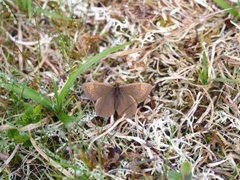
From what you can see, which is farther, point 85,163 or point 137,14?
point 137,14

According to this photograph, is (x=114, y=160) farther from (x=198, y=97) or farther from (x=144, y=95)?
(x=198, y=97)

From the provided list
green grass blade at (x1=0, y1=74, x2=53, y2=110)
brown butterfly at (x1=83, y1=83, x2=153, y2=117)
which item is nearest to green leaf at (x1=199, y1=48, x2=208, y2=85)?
brown butterfly at (x1=83, y1=83, x2=153, y2=117)

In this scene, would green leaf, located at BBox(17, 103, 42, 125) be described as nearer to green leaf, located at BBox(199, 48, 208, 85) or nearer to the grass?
the grass

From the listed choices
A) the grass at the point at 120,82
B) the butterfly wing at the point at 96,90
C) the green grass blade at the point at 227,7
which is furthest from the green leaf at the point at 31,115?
the green grass blade at the point at 227,7

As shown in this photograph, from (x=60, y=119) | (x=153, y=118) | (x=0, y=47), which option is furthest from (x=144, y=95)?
(x=0, y=47)

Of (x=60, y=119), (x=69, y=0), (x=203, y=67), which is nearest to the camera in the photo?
(x=60, y=119)

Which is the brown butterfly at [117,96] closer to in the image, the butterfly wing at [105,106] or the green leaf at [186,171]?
the butterfly wing at [105,106]

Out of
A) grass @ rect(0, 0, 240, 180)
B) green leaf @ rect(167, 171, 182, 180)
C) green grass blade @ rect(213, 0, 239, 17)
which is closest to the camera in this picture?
green leaf @ rect(167, 171, 182, 180)
